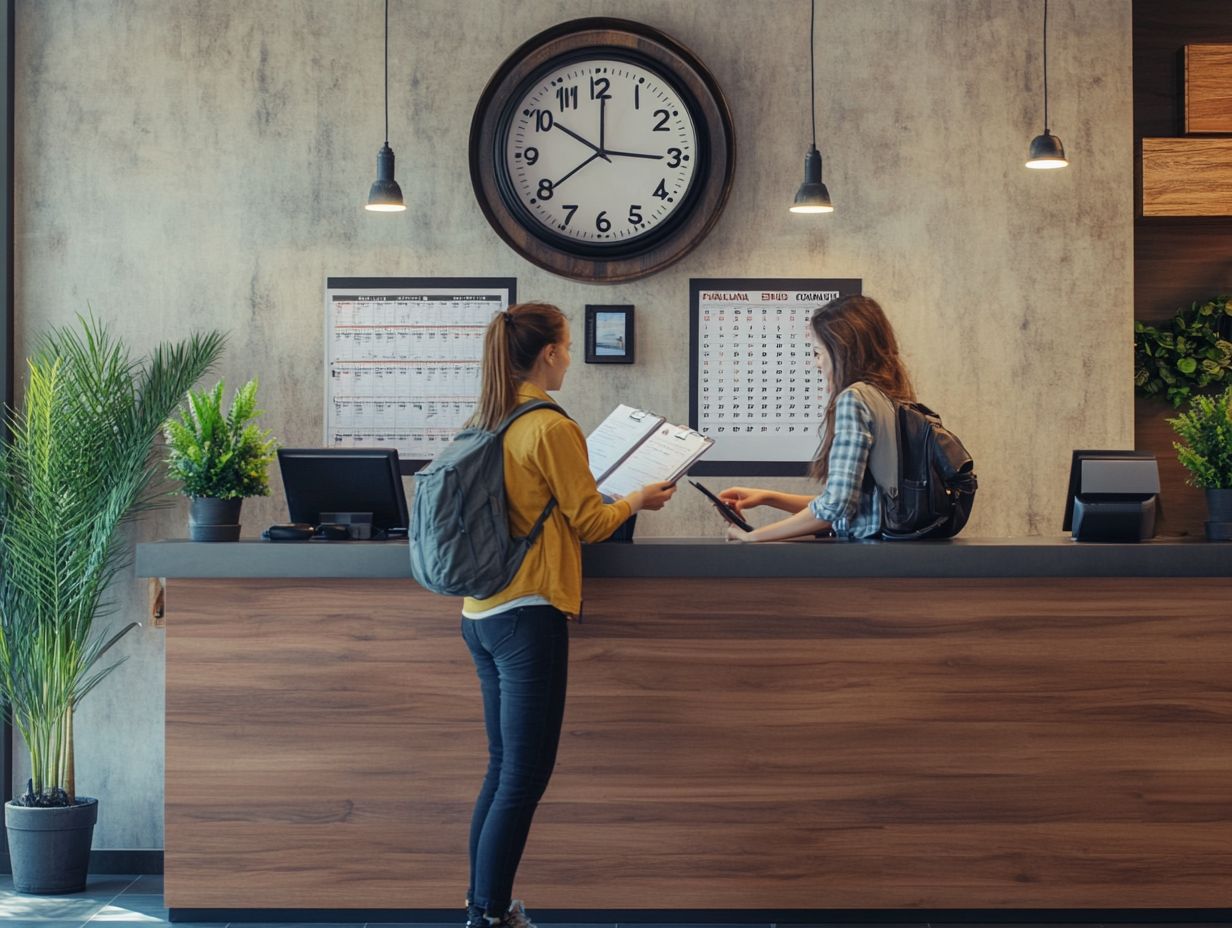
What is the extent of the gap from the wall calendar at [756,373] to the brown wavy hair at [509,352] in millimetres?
1308

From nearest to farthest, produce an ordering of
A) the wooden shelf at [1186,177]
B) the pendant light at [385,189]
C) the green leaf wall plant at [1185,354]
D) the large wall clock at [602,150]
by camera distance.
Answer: the pendant light at [385,189] < the large wall clock at [602,150] < the wooden shelf at [1186,177] < the green leaf wall plant at [1185,354]

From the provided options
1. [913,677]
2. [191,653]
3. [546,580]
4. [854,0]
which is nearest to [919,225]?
[854,0]

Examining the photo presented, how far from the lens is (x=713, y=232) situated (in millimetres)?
4074

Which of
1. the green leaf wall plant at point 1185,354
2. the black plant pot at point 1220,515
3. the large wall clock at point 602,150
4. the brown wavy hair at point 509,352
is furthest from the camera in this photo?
the green leaf wall plant at point 1185,354

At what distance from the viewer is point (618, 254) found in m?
4.01

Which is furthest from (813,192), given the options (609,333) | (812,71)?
(609,333)

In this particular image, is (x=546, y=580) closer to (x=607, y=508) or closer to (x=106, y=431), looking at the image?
(x=607, y=508)

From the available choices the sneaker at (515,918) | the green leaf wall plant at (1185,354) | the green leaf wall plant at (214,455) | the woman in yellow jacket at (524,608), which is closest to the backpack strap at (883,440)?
the woman in yellow jacket at (524,608)

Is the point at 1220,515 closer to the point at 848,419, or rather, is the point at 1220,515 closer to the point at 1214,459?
the point at 1214,459

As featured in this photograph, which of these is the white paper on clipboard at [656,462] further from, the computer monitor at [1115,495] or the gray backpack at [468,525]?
the computer monitor at [1115,495]

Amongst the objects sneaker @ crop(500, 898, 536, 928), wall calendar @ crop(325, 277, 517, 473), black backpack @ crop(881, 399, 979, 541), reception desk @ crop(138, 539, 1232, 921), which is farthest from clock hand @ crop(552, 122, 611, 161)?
sneaker @ crop(500, 898, 536, 928)

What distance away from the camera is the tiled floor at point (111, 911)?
3.18 metres

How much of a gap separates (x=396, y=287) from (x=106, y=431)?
3.32 ft

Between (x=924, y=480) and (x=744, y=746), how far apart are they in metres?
0.82
